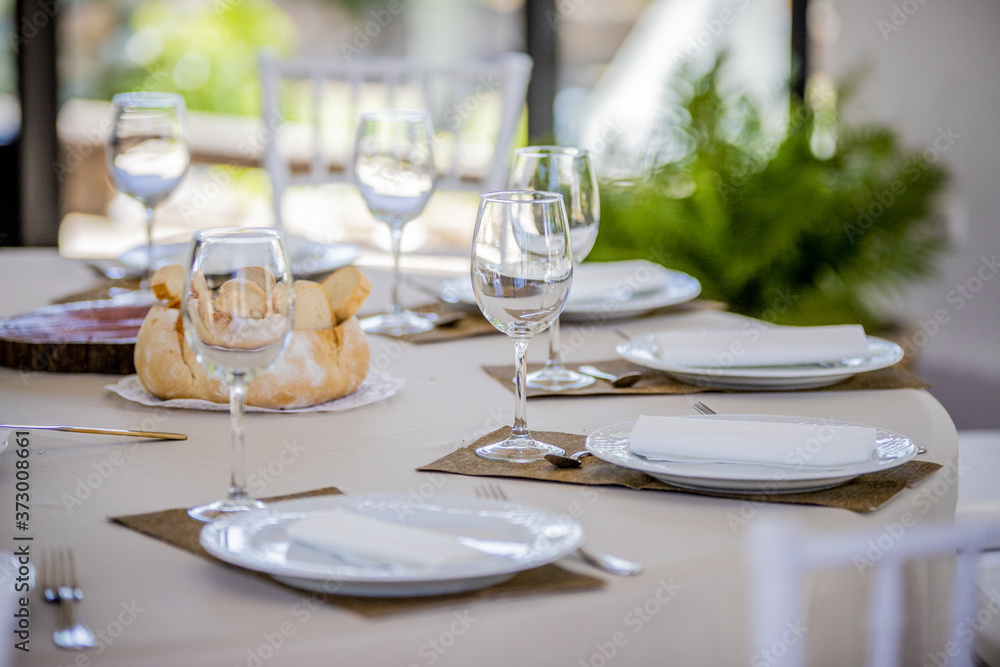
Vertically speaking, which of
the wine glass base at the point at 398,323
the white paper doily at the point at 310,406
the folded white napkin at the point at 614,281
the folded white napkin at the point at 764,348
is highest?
the folded white napkin at the point at 614,281

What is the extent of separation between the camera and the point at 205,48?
470 cm

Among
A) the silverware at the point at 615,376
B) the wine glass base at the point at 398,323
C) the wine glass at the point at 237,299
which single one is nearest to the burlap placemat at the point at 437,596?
the wine glass at the point at 237,299

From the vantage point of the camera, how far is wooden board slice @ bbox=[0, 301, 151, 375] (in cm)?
127

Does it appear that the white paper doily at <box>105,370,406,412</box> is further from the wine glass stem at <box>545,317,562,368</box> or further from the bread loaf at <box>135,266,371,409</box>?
the wine glass stem at <box>545,317,562,368</box>

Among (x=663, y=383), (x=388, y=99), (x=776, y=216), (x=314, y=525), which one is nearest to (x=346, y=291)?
(x=663, y=383)

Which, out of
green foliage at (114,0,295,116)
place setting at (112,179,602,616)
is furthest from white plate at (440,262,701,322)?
green foliage at (114,0,295,116)

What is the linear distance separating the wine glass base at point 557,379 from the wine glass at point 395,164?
28 centimetres

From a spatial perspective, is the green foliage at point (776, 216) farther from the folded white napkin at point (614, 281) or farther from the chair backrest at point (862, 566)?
the chair backrest at point (862, 566)

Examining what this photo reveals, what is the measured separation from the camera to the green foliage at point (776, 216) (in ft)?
11.2

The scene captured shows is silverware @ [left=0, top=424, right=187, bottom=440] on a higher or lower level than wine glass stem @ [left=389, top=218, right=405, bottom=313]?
lower

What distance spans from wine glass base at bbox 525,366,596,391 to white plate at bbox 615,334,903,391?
0.06 m

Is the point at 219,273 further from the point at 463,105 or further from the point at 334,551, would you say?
the point at 463,105

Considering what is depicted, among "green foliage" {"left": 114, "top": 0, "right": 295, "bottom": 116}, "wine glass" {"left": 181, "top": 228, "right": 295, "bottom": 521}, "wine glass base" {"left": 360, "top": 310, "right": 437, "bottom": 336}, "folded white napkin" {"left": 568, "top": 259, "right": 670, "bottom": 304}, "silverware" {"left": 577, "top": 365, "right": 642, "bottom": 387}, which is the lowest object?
"silverware" {"left": 577, "top": 365, "right": 642, "bottom": 387}

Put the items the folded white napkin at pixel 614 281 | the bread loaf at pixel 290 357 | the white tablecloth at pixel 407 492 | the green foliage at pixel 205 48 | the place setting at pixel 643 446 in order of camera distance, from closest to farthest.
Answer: the white tablecloth at pixel 407 492
the place setting at pixel 643 446
the bread loaf at pixel 290 357
the folded white napkin at pixel 614 281
the green foliage at pixel 205 48
